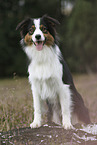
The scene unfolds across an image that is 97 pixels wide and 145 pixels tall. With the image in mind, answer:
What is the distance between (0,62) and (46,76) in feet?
64.1

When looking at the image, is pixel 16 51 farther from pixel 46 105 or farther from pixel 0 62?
pixel 46 105

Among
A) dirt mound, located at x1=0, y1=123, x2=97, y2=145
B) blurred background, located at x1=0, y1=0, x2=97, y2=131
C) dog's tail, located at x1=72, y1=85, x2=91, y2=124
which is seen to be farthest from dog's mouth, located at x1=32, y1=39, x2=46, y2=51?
blurred background, located at x1=0, y1=0, x2=97, y2=131

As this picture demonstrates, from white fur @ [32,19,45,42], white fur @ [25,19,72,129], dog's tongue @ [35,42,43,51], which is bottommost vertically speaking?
white fur @ [25,19,72,129]

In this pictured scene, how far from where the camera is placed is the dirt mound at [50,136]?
345 cm

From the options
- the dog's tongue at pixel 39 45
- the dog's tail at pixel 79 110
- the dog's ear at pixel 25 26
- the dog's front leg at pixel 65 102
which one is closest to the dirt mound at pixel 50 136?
the dog's front leg at pixel 65 102

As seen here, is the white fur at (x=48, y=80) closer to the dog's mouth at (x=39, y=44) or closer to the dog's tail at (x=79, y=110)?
the dog's mouth at (x=39, y=44)

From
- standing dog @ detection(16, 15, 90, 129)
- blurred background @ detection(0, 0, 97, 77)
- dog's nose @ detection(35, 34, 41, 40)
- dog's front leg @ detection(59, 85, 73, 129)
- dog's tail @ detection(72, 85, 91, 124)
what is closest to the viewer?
dog's nose @ detection(35, 34, 41, 40)

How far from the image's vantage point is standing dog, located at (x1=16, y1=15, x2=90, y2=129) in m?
4.03

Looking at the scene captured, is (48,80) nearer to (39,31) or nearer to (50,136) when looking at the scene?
(39,31)

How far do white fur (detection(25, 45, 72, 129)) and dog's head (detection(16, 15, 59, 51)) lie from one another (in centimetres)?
12

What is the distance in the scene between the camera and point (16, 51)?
80.3 feet

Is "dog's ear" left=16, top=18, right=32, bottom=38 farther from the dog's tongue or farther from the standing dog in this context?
the dog's tongue

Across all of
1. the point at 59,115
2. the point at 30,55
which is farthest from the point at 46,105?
the point at 30,55

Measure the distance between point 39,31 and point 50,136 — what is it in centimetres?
169
